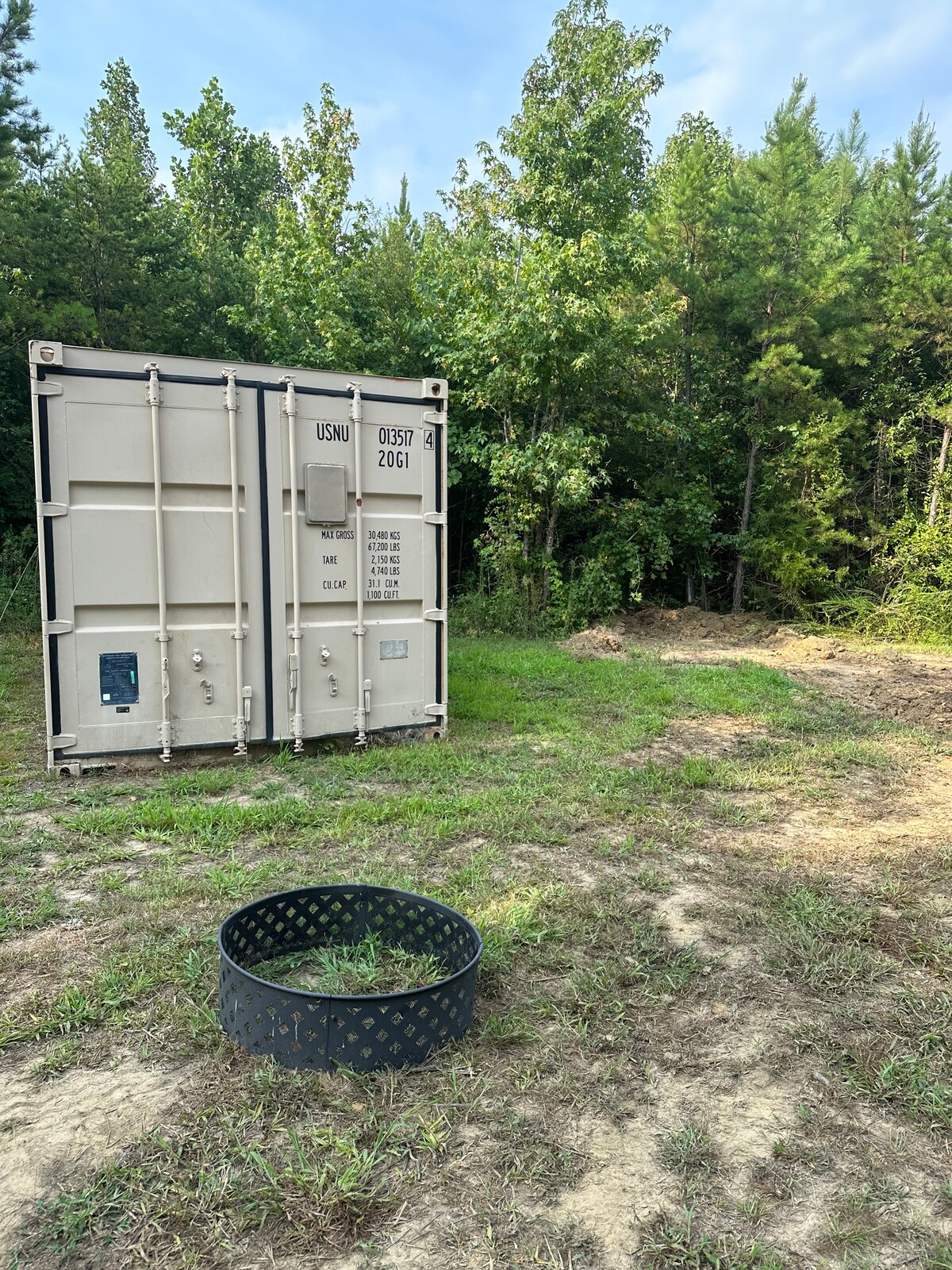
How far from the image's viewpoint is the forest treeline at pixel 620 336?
12.4 meters

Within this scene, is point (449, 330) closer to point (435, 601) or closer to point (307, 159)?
point (307, 159)

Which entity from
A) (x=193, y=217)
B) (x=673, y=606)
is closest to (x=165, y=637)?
(x=673, y=606)

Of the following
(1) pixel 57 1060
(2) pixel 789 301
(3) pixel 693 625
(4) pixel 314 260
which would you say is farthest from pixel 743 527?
(1) pixel 57 1060

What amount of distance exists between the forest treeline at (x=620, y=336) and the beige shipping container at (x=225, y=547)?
240 inches

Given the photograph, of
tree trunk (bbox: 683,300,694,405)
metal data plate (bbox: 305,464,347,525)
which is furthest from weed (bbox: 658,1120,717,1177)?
tree trunk (bbox: 683,300,694,405)

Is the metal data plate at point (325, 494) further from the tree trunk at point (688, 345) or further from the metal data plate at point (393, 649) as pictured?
the tree trunk at point (688, 345)

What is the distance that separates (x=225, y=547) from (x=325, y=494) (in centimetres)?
73

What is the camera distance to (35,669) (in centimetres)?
886

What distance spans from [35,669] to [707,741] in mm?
6752

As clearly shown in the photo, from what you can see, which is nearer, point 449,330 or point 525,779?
point 525,779

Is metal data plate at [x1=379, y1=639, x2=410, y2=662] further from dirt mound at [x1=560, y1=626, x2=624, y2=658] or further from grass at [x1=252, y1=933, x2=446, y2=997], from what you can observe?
dirt mound at [x1=560, y1=626, x2=624, y2=658]

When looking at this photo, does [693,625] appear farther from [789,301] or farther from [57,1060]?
[57,1060]

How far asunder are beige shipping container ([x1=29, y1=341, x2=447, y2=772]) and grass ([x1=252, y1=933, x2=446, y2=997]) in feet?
9.02

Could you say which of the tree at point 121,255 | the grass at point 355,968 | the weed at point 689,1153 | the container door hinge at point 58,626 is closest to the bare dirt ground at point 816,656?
the grass at point 355,968
